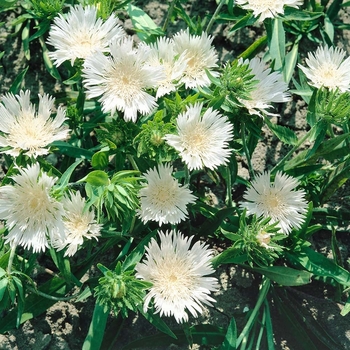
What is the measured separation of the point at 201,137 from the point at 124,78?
30cm

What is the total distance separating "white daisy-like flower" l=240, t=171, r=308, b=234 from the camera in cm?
193

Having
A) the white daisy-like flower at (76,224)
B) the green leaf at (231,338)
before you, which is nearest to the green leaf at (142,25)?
the white daisy-like flower at (76,224)

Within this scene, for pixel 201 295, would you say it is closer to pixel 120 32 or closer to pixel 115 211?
pixel 115 211

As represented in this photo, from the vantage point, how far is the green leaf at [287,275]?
1.89 meters

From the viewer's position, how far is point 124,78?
178 cm

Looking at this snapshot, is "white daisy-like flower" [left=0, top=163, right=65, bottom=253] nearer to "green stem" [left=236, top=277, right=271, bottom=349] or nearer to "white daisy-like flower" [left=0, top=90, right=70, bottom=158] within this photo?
"white daisy-like flower" [left=0, top=90, right=70, bottom=158]

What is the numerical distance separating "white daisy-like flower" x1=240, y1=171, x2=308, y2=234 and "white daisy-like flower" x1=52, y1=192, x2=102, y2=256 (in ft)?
1.69

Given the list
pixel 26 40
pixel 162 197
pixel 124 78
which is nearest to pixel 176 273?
pixel 162 197

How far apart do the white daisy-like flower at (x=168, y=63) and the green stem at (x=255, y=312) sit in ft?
2.53

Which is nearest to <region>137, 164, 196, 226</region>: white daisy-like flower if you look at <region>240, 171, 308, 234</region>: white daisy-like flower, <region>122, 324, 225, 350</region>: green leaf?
<region>240, 171, 308, 234</region>: white daisy-like flower

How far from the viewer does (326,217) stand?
2.20 meters

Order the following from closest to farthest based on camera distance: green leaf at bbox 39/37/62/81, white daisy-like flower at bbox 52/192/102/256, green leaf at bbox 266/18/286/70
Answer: white daisy-like flower at bbox 52/192/102/256
green leaf at bbox 266/18/286/70
green leaf at bbox 39/37/62/81

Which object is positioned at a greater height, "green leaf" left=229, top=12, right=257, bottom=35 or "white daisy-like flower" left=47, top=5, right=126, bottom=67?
"green leaf" left=229, top=12, right=257, bottom=35

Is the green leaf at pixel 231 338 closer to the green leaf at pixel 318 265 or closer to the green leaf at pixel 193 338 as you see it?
the green leaf at pixel 193 338
